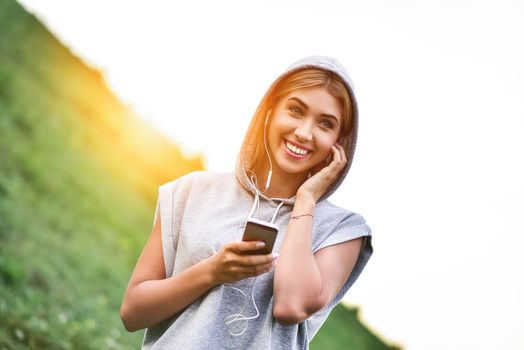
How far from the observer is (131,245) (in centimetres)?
1207

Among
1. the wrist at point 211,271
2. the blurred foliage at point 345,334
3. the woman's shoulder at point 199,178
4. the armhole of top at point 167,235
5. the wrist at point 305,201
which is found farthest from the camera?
the blurred foliage at point 345,334

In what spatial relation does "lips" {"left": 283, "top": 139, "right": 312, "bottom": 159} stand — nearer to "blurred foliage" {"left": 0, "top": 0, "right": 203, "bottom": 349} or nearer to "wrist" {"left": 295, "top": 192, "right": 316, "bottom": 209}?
"wrist" {"left": 295, "top": 192, "right": 316, "bottom": 209}

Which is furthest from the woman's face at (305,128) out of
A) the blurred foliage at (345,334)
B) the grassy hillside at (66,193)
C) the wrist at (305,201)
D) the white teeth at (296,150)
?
the blurred foliage at (345,334)

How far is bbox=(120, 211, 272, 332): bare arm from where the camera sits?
1810 millimetres

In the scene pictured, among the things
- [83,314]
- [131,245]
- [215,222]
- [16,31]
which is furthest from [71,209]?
[215,222]

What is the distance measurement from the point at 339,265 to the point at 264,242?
0.42 metres

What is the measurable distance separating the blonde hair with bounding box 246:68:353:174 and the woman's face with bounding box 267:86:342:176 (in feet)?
0.08

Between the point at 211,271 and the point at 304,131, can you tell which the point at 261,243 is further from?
the point at 304,131

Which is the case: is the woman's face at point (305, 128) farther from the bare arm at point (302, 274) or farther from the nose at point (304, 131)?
the bare arm at point (302, 274)

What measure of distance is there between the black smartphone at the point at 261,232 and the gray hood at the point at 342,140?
460 mm

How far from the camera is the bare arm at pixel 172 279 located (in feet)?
5.94

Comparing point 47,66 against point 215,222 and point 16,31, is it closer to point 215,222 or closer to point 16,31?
point 16,31

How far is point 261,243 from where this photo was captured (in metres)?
1.77

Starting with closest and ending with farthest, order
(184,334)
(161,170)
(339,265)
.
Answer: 1. (184,334)
2. (339,265)
3. (161,170)
